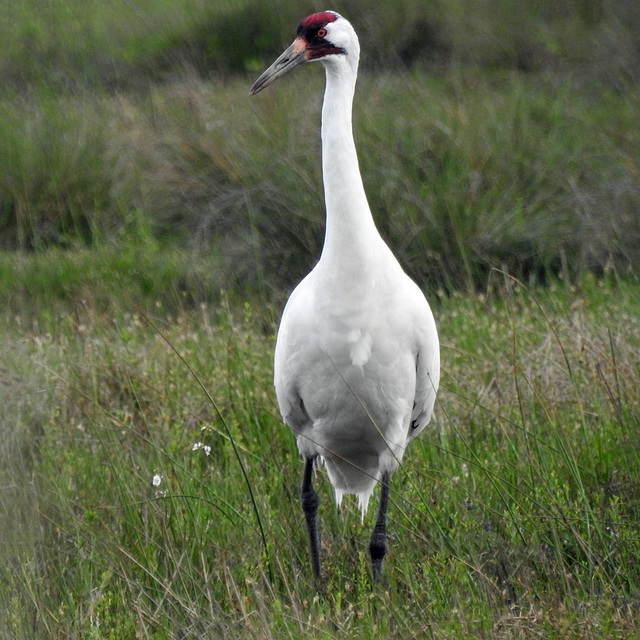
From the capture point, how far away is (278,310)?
697 centimetres

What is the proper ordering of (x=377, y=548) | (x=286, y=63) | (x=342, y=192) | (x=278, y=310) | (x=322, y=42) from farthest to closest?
(x=278, y=310), (x=377, y=548), (x=286, y=63), (x=322, y=42), (x=342, y=192)

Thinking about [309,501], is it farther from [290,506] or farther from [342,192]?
[342,192]

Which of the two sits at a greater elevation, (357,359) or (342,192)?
(342,192)

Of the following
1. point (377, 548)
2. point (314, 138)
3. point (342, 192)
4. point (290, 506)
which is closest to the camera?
point (342, 192)

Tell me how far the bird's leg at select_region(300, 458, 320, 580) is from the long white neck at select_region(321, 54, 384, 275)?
1002 millimetres

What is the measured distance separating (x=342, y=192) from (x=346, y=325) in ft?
1.37

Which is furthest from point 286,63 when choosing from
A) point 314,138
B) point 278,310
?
point 314,138

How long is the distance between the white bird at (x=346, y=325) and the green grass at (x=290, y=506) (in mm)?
252

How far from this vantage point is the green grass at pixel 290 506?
3053mm

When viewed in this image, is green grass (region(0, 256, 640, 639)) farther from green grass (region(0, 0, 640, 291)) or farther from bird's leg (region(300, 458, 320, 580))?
green grass (region(0, 0, 640, 291))

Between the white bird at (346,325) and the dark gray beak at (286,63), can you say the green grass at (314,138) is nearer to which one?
the white bird at (346,325)

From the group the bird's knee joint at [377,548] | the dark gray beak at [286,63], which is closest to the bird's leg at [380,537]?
the bird's knee joint at [377,548]

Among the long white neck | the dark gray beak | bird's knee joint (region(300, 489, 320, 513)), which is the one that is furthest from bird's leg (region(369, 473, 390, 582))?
the dark gray beak

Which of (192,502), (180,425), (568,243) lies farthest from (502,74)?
(192,502)
